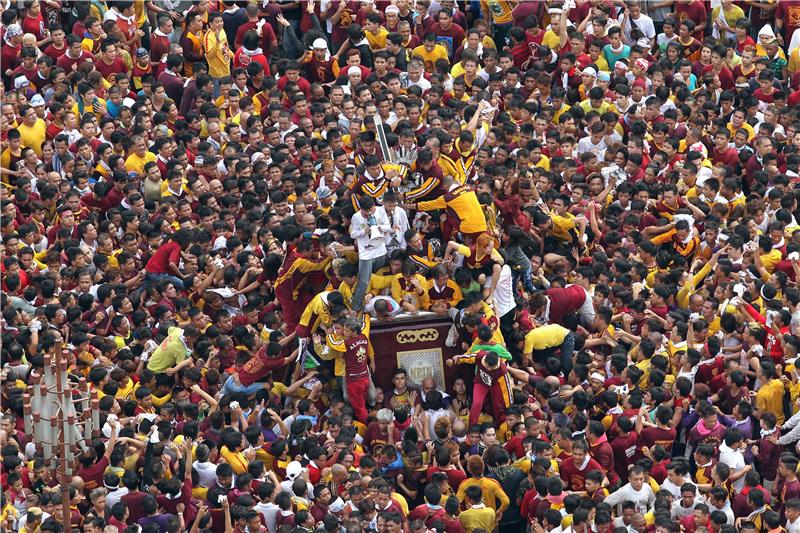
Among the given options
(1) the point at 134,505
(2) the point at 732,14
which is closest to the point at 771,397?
(1) the point at 134,505

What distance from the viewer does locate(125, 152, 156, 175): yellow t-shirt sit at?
27531 mm

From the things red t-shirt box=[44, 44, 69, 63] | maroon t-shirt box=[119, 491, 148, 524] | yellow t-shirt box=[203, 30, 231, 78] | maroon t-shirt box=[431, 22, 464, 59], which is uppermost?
red t-shirt box=[44, 44, 69, 63]

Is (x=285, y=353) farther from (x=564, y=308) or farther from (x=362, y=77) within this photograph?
(x=362, y=77)

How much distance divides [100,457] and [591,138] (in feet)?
27.7

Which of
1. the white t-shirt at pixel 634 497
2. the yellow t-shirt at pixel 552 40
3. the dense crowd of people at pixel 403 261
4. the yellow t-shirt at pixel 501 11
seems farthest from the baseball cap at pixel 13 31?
the white t-shirt at pixel 634 497

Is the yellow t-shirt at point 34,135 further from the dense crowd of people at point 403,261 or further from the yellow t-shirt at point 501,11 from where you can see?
the yellow t-shirt at point 501,11

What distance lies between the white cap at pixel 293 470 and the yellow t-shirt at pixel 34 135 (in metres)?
6.99

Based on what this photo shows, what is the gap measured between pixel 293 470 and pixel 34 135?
23.7 ft

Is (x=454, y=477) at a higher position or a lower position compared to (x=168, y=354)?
lower

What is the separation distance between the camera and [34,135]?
27750 millimetres

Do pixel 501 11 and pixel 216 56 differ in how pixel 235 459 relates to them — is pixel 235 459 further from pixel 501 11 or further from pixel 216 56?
pixel 501 11

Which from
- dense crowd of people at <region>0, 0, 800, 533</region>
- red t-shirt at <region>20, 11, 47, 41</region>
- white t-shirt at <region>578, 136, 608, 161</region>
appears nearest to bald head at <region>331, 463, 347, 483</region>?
dense crowd of people at <region>0, 0, 800, 533</region>

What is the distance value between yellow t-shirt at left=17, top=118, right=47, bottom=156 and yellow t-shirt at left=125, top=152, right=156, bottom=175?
1112 millimetres

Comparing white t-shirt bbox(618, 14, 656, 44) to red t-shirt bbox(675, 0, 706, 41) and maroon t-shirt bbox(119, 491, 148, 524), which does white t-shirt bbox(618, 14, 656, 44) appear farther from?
maroon t-shirt bbox(119, 491, 148, 524)
